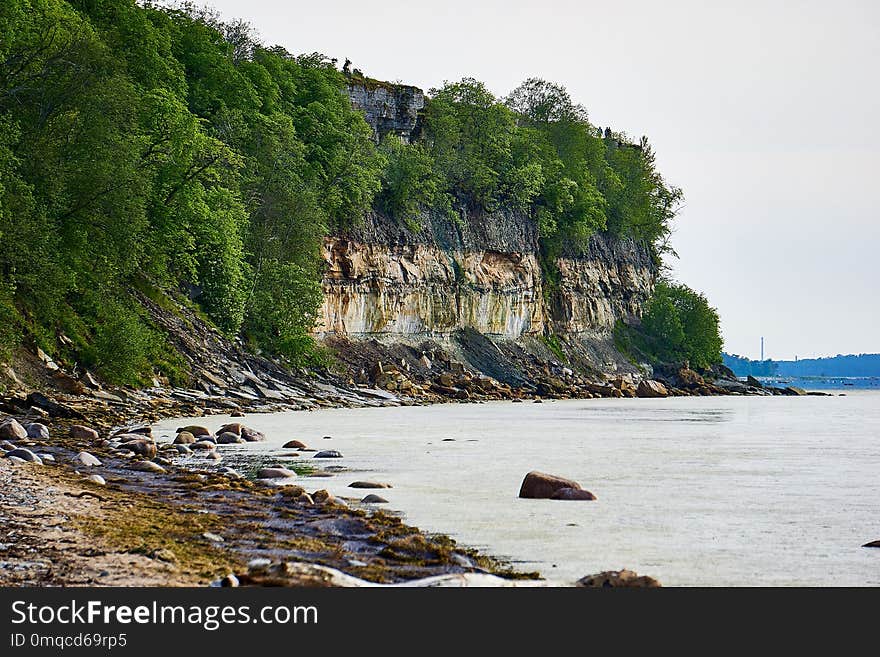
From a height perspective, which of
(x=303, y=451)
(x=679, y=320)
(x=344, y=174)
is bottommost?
(x=303, y=451)

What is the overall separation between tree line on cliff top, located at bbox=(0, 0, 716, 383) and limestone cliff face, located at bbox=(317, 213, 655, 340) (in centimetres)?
247

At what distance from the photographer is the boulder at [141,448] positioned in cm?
1759

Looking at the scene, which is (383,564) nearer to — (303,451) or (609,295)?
(303,451)

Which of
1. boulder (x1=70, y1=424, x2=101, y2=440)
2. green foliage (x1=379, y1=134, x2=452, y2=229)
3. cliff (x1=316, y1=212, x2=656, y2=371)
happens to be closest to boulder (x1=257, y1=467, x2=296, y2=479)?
boulder (x1=70, y1=424, x2=101, y2=440)

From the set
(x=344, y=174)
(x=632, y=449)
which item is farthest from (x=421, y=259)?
(x=632, y=449)

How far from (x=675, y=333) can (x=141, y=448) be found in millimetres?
97425

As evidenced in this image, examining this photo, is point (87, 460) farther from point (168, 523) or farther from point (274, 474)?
point (168, 523)

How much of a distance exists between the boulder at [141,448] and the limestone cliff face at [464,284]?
47906mm

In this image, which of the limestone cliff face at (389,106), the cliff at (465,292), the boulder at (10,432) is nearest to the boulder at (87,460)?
the boulder at (10,432)

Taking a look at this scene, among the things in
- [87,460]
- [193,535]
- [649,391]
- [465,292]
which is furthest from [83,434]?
[649,391]

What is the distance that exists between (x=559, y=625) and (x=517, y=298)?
283 feet

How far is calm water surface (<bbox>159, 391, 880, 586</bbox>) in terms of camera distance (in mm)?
8688

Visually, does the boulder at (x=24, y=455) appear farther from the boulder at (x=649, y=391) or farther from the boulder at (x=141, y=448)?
the boulder at (x=649, y=391)

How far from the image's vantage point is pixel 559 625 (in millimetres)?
6227
